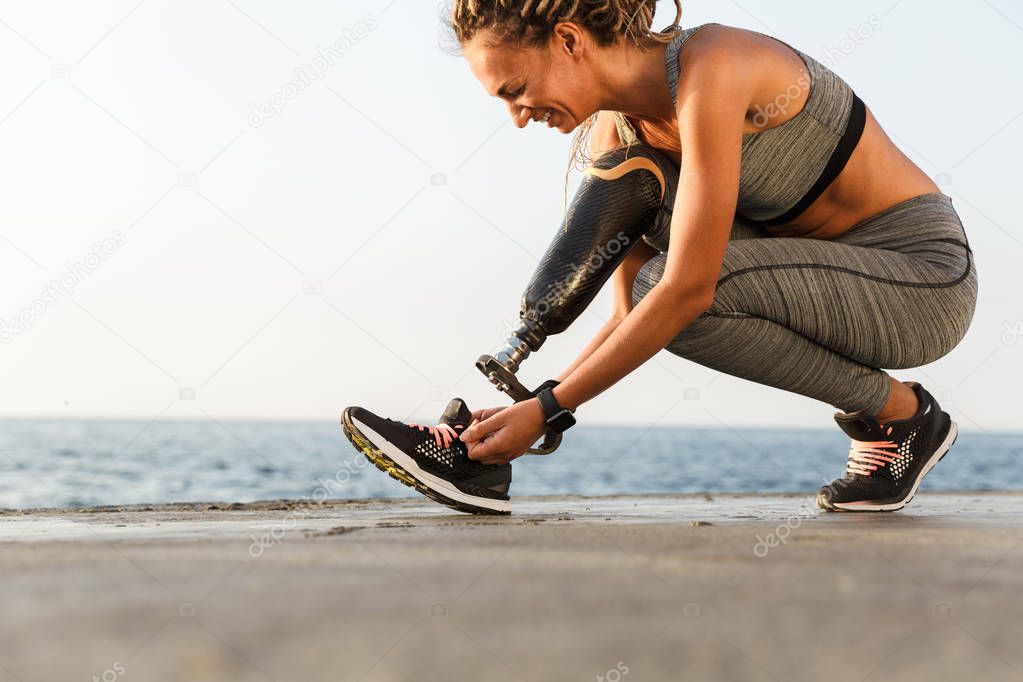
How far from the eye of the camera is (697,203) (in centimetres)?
193

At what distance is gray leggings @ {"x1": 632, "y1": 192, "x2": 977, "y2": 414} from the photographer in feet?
7.06

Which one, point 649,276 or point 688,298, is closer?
point 688,298

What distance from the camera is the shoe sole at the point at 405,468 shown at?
212 cm

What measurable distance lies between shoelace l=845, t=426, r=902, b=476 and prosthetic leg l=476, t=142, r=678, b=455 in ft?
2.47

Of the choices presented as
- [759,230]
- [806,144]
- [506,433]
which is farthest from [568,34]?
[506,433]

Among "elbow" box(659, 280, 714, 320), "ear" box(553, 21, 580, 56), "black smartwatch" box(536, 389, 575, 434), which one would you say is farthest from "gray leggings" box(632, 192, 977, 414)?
"ear" box(553, 21, 580, 56)

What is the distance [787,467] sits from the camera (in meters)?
25.0

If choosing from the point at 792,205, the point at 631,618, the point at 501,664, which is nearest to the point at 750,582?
the point at 631,618

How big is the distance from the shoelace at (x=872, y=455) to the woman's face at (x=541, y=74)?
3.53 feet

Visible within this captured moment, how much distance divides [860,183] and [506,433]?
1051mm

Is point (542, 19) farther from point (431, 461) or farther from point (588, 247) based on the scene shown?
point (431, 461)

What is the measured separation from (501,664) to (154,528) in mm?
1128

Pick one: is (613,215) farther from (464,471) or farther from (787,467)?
(787,467)

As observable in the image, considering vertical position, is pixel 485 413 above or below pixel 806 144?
below
